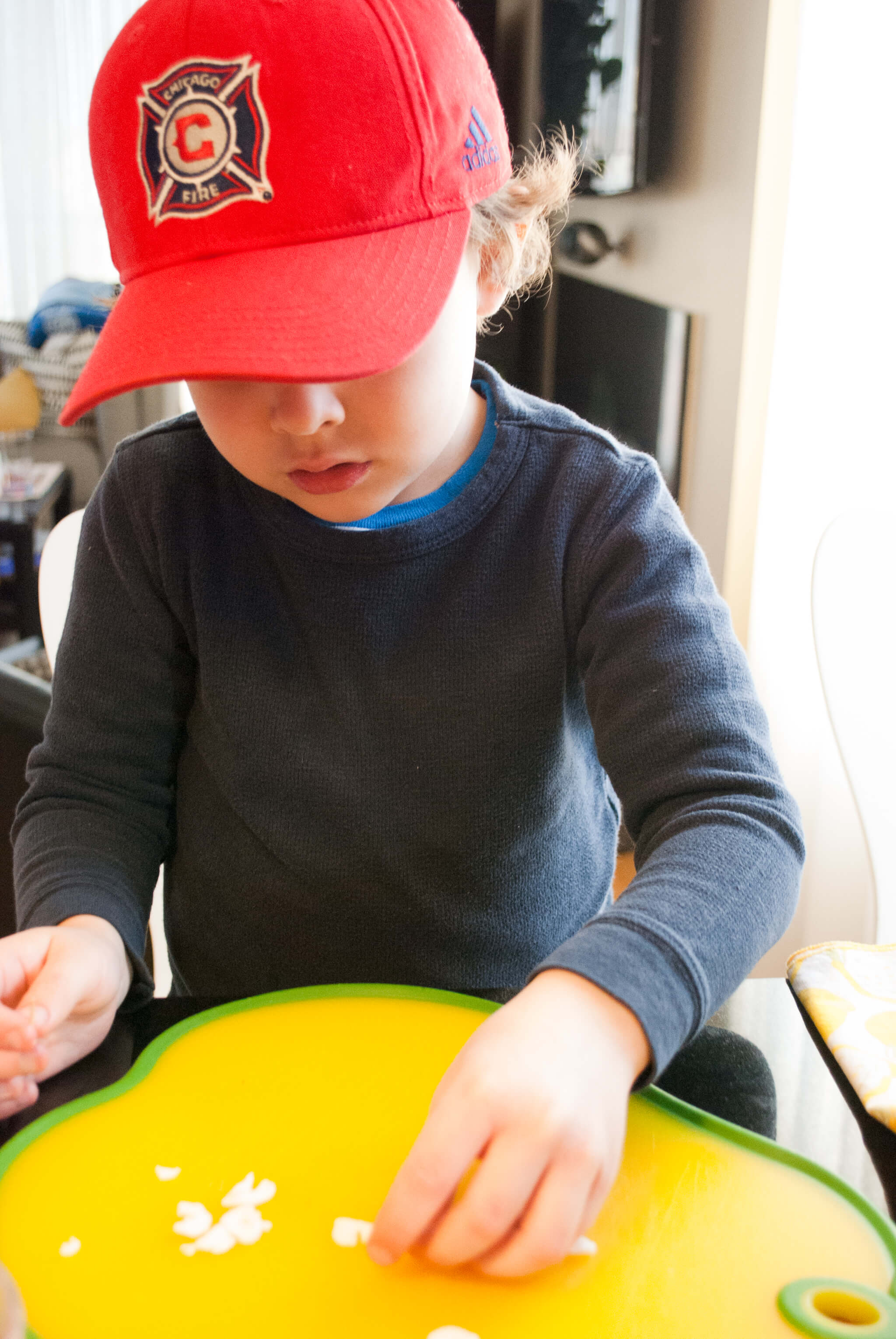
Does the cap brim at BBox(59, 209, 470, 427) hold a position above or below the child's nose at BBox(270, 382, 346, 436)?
above

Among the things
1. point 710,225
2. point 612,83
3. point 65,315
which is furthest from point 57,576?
point 65,315

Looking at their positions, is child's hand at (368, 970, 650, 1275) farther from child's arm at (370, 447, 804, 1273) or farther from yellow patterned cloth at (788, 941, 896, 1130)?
yellow patterned cloth at (788, 941, 896, 1130)

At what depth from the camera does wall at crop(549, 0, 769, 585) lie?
5.83 ft

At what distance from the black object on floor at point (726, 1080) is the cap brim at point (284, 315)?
1.21 feet

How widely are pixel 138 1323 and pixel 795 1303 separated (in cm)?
24

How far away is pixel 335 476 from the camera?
0.60m

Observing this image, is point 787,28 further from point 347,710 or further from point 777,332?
point 347,710

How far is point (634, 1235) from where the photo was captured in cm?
46

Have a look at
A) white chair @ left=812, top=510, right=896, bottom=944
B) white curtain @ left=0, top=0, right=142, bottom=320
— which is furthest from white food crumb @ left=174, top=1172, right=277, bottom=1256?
white curtain @ left=0, top=0, right=142, bottom=320

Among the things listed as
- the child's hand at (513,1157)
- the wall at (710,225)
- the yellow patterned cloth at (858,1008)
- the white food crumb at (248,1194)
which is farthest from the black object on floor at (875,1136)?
the wall at (710,225)

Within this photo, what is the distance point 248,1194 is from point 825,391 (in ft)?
4.65

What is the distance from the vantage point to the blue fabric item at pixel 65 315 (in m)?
2.98

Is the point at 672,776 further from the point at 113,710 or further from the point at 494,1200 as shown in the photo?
the point at 113,710

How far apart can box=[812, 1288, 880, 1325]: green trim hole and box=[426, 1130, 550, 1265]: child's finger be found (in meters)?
0.11
